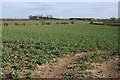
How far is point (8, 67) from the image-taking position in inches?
553

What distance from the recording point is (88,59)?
1589cm

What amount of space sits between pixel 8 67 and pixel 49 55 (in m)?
3.65

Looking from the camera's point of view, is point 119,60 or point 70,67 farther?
point 119,60

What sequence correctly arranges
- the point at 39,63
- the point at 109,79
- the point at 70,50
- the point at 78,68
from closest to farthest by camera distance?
the point at 109,79 < the point at 78,68 < the point at 39,63 < the point at 70,50

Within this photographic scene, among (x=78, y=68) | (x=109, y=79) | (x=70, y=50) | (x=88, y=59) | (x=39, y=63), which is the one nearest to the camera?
(x=109, y=79)

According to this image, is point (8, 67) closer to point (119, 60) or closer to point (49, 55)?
point (49, 55)

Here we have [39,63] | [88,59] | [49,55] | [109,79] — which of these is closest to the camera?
[109,79]

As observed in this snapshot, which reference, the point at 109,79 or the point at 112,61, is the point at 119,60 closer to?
the point at 112,61

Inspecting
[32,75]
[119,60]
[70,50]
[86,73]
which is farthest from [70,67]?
[70,50]

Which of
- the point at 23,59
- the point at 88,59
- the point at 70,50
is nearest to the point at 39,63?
the point at 23,59

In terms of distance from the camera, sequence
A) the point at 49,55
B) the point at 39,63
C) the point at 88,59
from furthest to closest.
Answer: the point at 49,55 < the point at 88,59 < the point at 39,63

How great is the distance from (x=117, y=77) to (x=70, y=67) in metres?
2.63

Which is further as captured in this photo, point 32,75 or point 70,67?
point 70,67

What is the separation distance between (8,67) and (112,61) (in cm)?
605
